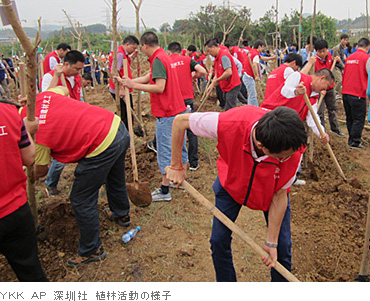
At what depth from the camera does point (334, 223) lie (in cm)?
343

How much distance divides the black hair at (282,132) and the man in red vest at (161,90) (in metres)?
2.12

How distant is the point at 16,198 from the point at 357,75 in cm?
580

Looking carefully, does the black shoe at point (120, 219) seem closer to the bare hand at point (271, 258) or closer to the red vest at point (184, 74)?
the bare hand at point (271, 258)

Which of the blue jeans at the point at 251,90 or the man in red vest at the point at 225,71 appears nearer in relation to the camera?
the man in red vest at the point at 225,71

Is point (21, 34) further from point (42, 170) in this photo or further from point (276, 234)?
point (276, 234)

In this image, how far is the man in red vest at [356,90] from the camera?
5.53 m

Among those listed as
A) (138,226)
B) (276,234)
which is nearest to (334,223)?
(276,234)

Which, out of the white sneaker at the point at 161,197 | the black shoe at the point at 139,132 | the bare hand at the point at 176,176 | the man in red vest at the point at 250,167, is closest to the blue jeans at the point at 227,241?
the man in red vest at the point at 250,167

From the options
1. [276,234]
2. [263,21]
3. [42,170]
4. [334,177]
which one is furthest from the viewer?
[263,21]

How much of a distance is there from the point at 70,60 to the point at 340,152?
4.59m

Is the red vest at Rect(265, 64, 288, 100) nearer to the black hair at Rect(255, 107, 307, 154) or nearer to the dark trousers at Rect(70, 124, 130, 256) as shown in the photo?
the dark trousers at Rect(70, 124, 130, 256)

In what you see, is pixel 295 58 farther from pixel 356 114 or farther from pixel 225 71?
pixel 356 114

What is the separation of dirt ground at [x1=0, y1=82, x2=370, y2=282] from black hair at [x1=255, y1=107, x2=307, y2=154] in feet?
5.36

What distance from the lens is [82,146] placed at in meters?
2.48
